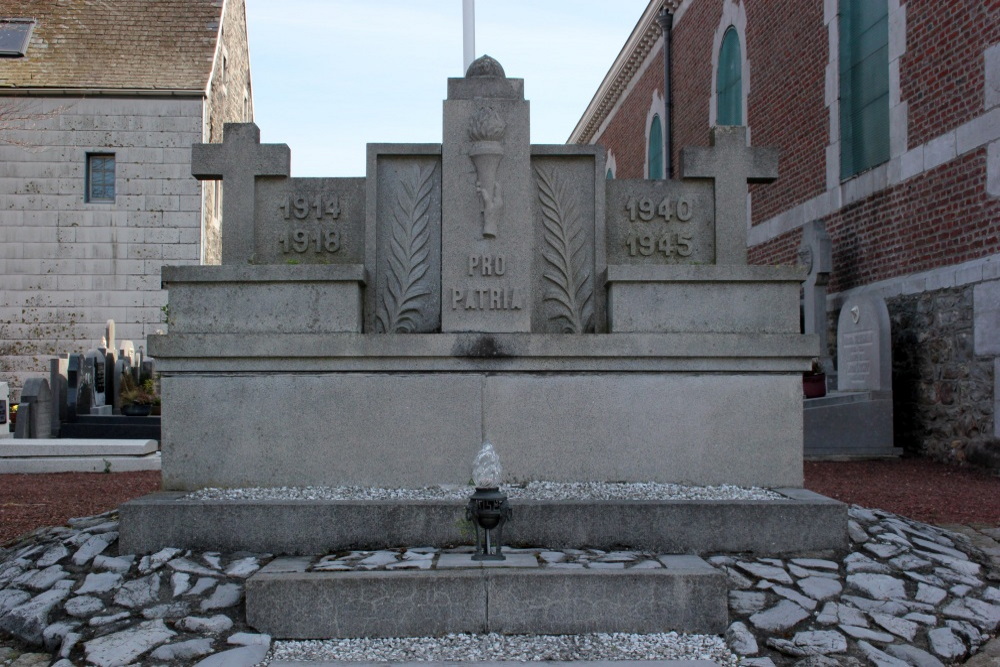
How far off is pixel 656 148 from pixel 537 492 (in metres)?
21.5

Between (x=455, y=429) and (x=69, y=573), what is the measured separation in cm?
236

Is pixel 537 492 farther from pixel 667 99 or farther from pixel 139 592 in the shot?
pixel 667 99

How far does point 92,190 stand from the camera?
64.7ft

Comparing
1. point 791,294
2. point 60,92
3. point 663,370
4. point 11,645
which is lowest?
point 11,645

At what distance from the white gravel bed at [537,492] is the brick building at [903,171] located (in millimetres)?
5981

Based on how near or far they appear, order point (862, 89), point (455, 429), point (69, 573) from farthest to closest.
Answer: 1. point (862, 89)
2. point (455, 429)
3. point (69, 573)

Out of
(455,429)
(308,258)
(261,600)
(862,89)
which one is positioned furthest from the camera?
(862,89)

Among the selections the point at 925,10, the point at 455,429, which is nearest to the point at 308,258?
the point at 455,429

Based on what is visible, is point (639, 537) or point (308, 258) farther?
point (308, 258)

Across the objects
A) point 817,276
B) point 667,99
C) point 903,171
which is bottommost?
point 817,276

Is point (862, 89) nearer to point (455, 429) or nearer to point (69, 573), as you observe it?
point (455, 429)

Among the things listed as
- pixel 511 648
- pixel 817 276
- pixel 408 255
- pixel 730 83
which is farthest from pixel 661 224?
pixel 730 83

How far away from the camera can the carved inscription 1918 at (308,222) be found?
6145 mm

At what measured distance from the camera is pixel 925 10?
1127 centimetres
